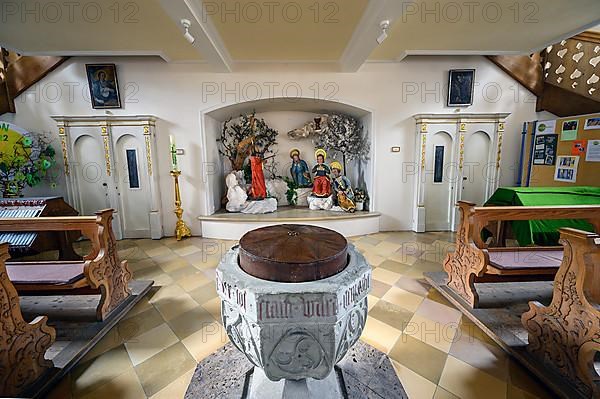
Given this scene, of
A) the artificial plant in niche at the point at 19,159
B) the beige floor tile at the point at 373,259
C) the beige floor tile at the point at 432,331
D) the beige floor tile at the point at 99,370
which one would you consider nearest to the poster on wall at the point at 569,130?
the beige floor tile at the point at 373,259

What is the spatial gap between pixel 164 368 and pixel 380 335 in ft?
4.98

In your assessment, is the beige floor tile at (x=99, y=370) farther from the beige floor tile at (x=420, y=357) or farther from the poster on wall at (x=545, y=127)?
the poster on wall at (x=545, y=127)

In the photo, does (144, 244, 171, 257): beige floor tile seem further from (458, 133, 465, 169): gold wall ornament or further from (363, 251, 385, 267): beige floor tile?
(458, 133, 465, 169): gold wall ornament

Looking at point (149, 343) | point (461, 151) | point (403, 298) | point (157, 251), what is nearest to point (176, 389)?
point (149, 343)

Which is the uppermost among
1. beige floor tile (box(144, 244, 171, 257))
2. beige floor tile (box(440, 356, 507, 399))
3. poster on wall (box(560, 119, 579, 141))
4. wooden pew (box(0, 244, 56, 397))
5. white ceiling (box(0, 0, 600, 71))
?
white ceiling (box(0, 0, 600, 71))

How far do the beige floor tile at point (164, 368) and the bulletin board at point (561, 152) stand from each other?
17.9 ft

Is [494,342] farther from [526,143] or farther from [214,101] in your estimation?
[214,101]

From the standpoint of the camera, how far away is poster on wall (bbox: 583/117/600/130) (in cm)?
350

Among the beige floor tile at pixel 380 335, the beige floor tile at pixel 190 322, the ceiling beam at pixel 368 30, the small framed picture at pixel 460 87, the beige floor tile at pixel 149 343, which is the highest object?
the ceiling beam at pixel 368 30

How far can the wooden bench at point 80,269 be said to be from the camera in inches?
74.0

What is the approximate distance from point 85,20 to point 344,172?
445cm

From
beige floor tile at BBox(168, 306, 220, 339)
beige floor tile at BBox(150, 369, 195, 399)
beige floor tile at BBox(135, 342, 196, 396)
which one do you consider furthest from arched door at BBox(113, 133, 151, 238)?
beige floor tile at BBox(150, 369, 195, 399)

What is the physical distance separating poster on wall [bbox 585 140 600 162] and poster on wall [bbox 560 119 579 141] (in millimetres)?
241

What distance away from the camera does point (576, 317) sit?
142cm
